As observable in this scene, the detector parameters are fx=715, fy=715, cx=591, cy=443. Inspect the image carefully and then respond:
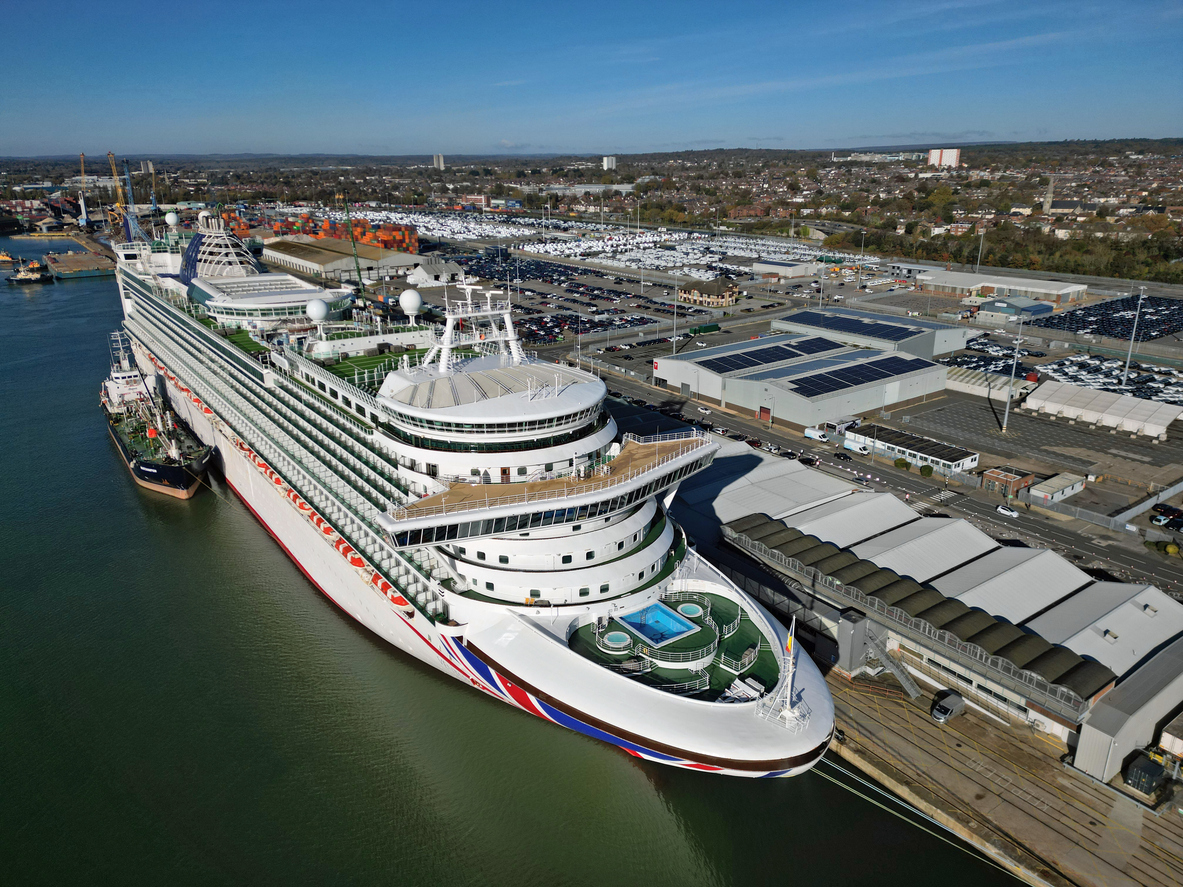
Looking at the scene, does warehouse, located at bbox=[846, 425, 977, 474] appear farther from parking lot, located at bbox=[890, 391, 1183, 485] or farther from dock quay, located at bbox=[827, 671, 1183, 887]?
dock quay, located at bbox=[827, 671, 1183, 887]

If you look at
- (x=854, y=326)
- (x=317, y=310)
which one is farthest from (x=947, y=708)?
(x=854, y=326)

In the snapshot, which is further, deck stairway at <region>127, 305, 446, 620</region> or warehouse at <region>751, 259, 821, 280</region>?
warehouse at <region>751, 259, 821, 280</region>

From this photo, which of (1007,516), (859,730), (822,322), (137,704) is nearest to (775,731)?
(859,730)

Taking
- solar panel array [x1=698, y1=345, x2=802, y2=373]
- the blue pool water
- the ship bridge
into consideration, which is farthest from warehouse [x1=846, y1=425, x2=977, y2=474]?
the blue pool water

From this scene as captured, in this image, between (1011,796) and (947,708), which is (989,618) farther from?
(1011,796)

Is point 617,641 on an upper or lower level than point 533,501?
lower

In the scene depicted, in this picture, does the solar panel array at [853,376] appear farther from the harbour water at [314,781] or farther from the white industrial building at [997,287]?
the white industrial building at [997,287]
